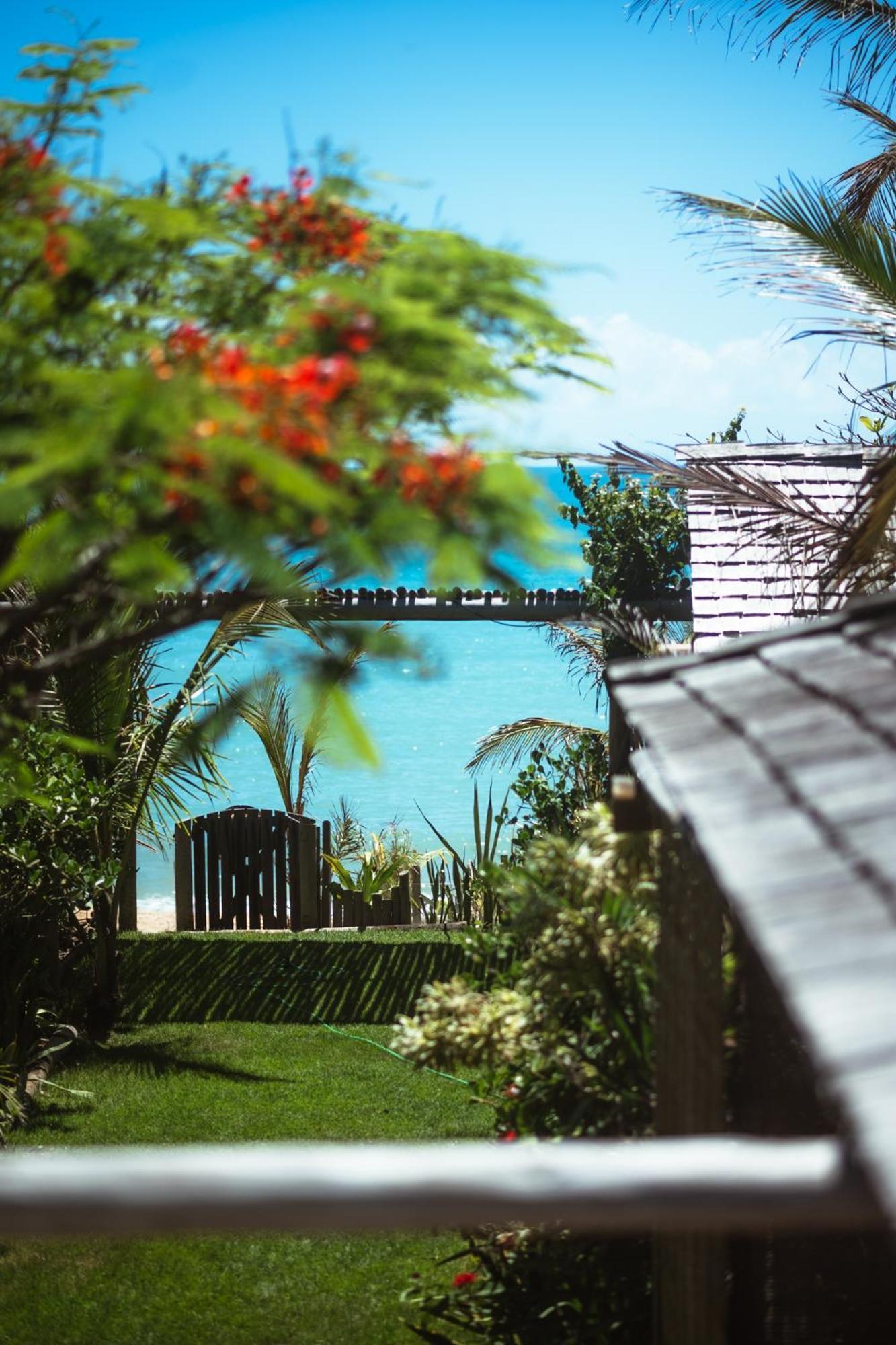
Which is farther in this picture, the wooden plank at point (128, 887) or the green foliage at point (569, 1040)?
the wooden plank at point (128, 887)

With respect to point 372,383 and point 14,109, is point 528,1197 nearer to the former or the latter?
point 372,383

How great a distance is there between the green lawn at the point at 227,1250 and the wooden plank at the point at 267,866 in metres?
3.90

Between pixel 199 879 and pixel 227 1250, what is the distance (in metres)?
6.93

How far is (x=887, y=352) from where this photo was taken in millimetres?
5953

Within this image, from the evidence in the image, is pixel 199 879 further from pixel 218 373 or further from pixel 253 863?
pixel 218 373

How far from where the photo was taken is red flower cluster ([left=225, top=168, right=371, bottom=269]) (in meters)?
2.51

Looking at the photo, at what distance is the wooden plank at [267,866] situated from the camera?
12.7 m

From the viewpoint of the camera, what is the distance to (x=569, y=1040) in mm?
4602

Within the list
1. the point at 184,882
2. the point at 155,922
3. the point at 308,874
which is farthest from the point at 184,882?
the point at 155,922

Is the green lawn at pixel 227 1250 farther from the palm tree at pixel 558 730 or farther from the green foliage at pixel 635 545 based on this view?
the green foliage at pixel 635 545

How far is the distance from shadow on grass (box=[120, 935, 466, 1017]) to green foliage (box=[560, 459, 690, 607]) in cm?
430

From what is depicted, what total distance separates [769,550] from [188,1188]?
751 cm

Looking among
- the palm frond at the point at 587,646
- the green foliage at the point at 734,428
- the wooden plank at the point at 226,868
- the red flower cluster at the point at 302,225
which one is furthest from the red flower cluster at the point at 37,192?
the green foliage at the point at 734,428

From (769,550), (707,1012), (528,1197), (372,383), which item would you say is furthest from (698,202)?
(528,1197)
